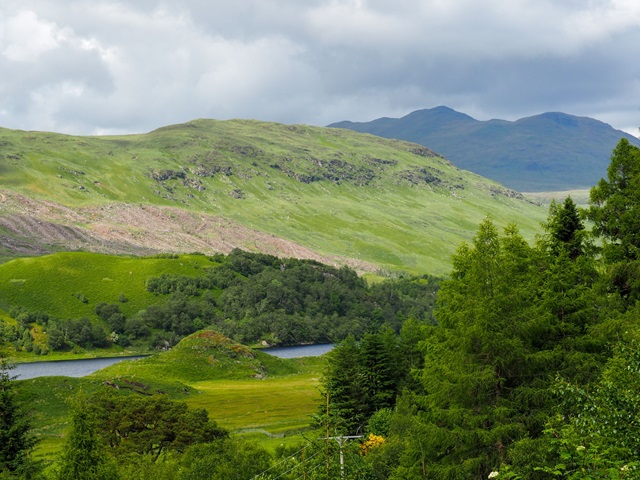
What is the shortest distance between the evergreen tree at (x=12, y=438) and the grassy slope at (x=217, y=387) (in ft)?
28.8

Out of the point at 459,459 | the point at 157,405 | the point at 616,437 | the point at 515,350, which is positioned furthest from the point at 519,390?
the point at 157,405

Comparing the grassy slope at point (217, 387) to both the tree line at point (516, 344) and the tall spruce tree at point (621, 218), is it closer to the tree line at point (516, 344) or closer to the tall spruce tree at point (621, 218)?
the tree line at point (516, 344)

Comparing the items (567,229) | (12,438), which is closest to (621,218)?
(567,229)

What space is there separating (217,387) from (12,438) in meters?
103

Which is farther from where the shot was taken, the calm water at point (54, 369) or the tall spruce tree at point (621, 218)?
the calm water at point (54, 369)

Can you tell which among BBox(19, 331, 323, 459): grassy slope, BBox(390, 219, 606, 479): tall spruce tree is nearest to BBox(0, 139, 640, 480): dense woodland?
BBox(390, 219, 606, 479): tall spruce tree

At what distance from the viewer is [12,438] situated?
3694cm

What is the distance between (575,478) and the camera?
15.4 meters

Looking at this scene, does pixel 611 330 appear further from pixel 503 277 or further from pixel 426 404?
pixel 426 404

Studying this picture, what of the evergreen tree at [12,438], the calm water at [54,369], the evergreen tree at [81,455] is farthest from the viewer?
the calm water at [54,369]

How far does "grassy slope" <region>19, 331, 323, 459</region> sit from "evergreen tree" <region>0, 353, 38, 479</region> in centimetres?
879

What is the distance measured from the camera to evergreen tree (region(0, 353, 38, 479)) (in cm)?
3578

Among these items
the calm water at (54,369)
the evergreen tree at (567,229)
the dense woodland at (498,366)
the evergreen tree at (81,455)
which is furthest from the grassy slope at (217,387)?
the calm water at (54,369)

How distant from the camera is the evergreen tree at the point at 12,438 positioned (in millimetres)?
35781
